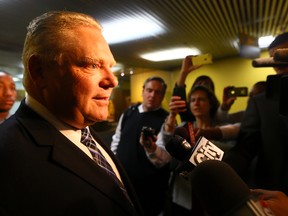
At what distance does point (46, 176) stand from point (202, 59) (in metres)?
1.03

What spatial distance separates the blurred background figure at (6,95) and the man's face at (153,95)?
1063 millimetres

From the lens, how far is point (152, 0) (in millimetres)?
Result: 1718

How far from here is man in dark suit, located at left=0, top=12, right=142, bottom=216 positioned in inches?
22.5

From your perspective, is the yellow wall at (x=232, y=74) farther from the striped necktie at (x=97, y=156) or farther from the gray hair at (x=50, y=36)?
the gray hair at (x=50, y=36)

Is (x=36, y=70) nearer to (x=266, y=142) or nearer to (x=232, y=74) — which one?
(x=266, y=142)

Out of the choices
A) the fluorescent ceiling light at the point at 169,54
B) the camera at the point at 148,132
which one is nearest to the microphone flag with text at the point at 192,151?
the camera at the point at 148,132

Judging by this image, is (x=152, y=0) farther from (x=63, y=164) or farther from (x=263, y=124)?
(x=63, y=164)

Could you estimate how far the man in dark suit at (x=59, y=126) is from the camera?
0.57 metres

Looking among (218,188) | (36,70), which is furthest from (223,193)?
(36,70)

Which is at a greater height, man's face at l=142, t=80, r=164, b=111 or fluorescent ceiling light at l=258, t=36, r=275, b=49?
fluorescent ceiling light at l=258, t=36, r=275, b=49

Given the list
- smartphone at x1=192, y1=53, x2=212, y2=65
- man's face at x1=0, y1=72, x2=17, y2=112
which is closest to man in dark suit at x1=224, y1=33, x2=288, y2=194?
smartphone at x1=192, y1=53, x2=212, y2=65

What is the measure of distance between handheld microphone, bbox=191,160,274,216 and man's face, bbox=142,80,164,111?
4.90ft

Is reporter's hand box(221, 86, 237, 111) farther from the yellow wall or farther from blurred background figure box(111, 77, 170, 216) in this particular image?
the yellow wall

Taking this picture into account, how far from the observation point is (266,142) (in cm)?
123
